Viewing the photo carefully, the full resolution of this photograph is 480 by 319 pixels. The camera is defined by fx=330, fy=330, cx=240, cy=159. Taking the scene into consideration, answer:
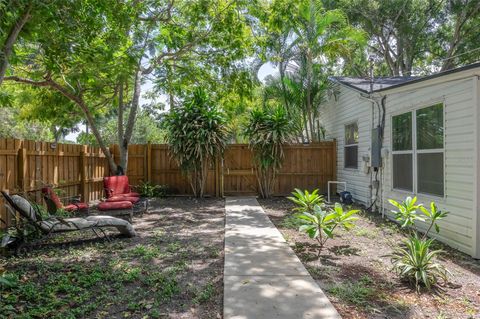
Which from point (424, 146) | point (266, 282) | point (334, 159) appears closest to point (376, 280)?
point (266, 282)

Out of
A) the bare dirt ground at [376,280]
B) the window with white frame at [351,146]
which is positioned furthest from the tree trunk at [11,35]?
the window with white frame at [351,146]

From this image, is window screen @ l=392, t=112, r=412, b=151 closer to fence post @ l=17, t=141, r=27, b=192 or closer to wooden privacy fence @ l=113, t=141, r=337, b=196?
wooden privacy fence @ l=113, t=141, r=337, b=196

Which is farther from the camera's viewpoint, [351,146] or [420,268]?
[351,146]

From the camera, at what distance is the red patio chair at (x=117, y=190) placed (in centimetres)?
705

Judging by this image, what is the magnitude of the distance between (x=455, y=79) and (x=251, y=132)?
5.87 metres

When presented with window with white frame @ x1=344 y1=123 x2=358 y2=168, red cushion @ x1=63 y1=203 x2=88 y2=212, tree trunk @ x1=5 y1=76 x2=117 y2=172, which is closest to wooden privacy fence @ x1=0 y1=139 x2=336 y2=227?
window with white frame @ x1=344 y1=123 x2=358 y2=168

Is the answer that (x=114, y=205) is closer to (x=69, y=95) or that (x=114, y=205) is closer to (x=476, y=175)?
(x=69, y=95)

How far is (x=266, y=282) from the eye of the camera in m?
3.45

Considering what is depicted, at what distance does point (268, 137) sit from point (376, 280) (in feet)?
21.1

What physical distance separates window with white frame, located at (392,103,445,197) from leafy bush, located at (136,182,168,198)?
21.8ft

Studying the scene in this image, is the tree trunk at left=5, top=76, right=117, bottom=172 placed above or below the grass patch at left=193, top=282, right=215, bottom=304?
above

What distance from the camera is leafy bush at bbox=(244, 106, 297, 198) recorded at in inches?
384

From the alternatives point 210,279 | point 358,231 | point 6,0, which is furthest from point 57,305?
point 358,231

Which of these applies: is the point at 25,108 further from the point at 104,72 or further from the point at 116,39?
the point at 116,39
